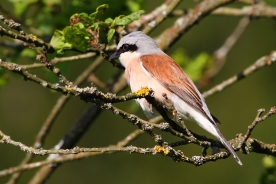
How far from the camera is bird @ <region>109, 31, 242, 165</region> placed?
3459mm

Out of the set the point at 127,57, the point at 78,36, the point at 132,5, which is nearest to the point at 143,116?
the point at 132,5

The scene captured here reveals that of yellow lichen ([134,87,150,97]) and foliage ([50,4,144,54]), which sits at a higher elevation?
foliage ([50,4,144,54])

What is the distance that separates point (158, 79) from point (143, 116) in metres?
4.31

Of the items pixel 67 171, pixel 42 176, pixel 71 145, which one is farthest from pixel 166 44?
pixel 67 171

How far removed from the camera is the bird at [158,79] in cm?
346

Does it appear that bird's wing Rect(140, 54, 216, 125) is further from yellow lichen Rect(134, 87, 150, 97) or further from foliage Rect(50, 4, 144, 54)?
yellow lichen Rect(134, 87, 150, 97)

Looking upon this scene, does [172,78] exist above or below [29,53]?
below

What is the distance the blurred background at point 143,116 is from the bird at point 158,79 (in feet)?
13.1

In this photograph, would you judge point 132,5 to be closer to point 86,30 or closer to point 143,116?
point 86,30

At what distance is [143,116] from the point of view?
26.0 ft

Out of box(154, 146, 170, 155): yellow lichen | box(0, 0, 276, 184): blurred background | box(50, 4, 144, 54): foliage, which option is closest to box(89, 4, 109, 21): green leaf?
box(50, 4, 144, 54): foliage

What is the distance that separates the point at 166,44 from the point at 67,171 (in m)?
4.58

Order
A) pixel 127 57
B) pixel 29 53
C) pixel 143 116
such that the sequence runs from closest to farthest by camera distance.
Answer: pixel 127 57, pixel 29 53, pixel 143 116

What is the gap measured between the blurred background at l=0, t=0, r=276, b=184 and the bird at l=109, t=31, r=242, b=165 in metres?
3.98
